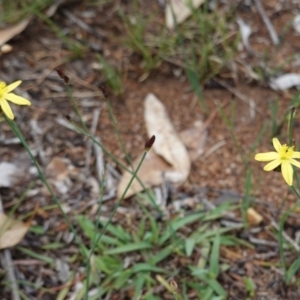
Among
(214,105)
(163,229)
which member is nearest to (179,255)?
(163,229)

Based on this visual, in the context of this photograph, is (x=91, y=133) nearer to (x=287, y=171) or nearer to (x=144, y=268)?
(x=144, y=268)

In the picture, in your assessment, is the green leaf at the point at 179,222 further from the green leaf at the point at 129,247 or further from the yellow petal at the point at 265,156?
the yellow petal at the point at 265,156

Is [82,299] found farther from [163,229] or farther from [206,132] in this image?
[206,132]

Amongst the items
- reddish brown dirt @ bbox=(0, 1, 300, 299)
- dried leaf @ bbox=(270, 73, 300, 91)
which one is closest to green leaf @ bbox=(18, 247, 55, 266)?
reddish brown dirt @ bbox=(0, 1, 300, 299)

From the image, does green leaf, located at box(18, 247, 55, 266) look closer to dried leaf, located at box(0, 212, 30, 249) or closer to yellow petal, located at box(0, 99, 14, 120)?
dried leaf, located at box(0, 212, 30, 249)

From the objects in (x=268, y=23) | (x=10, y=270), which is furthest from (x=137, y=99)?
(x=10, y=270)
